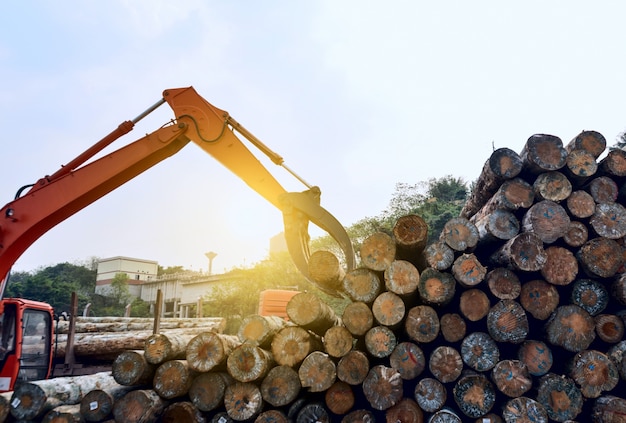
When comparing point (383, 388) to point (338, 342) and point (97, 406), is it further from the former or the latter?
point (97, 406)

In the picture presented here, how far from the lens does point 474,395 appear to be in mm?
3799

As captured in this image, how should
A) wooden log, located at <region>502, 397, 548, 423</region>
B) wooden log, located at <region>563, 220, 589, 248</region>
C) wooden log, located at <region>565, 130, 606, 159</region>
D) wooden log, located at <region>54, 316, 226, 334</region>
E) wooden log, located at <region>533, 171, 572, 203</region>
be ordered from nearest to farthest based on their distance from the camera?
1. wooden log, located at <region>502, 397, 548, 423</region>
2. wooden log, located at <region>563, 220, 589, 248</region>
3. wooden log, located at <region>533, 171, 572, 203</region>
4. wooden log, located at <region>565, 130, 606, 159</region>
5. wooden log, located at <region>54, 316, 226, 334</region>

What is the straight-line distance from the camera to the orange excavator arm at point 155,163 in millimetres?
5629

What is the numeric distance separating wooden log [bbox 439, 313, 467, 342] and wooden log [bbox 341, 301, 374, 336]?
0.64 meters

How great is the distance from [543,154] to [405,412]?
277 centimetres

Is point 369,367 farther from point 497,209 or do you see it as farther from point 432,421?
point 497,209

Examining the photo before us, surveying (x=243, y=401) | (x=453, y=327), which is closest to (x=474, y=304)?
(x=453, y=327)

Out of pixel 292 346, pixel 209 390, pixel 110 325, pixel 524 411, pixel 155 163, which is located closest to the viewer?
pixel 524 411

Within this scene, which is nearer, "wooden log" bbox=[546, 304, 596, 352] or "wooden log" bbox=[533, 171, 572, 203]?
"wooden log" bbox=[546, 304, 596, 352]

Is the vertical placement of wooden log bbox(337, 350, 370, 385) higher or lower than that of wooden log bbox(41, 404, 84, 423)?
higher

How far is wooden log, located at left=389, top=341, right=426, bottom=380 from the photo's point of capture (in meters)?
3.94

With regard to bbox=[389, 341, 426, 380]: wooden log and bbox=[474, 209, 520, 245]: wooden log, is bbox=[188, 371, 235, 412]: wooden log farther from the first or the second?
bbox=[474, 209, 520, 245]: wooden log

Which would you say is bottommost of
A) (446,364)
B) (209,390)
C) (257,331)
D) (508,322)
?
(209,390)

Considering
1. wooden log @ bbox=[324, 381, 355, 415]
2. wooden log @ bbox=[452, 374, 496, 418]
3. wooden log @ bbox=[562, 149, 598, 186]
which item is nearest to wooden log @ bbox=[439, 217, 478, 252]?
wooden log @ bbox=[452, 374, 496, 418]
